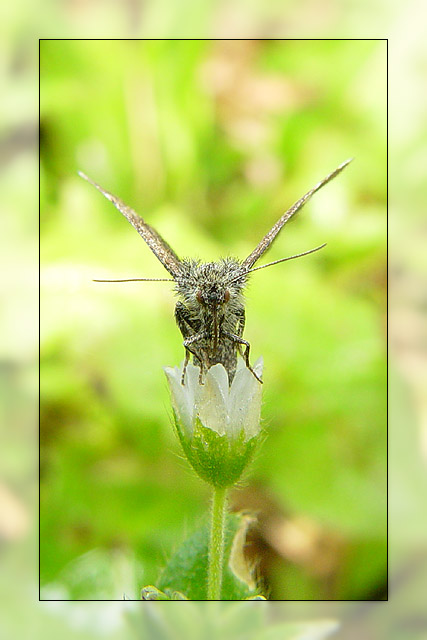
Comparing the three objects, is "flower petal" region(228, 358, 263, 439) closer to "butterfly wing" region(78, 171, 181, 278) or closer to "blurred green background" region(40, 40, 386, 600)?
"butterfly wing" region(78, 171, 181, 278)

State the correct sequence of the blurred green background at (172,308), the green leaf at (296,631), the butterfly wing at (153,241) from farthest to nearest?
1. the blurred green background at (172,308)
2. the butterfly wing at (153,241)
3. the green leaf at (296,631)

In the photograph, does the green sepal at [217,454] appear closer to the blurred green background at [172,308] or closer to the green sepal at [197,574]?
the green sepal at [197,574]

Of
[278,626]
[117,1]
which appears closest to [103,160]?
[117,1]

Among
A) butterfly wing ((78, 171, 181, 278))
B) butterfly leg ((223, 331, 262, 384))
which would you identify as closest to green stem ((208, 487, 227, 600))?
butterfly leg ((223, 331, 262, 384))

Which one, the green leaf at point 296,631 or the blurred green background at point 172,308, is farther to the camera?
the blurred green background at point 172,308

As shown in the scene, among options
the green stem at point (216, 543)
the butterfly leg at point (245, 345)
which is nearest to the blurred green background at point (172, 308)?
the green stem at point (216, 543)

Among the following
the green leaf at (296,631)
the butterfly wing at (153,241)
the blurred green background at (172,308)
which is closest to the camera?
the green leaf at (296,631)
